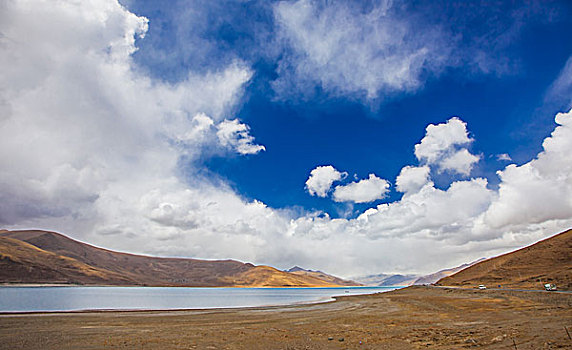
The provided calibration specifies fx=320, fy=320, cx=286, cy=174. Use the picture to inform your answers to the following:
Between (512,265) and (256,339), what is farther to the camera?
(512,265)

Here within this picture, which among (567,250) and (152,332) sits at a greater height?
(567,250)

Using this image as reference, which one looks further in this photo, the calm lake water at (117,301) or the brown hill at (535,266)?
the brown hill at (535,266)

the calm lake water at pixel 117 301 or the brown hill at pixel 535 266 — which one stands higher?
the brown hill at pixel 535 266

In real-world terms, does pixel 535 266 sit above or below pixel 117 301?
above

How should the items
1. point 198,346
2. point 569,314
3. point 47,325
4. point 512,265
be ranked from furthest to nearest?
point 512,265, point 47,325, point 569,314, point 198,346

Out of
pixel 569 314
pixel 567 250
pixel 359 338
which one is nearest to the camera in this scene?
pixel 359 338

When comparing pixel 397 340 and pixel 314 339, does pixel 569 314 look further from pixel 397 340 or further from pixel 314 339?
pixel 314 339

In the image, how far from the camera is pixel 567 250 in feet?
311

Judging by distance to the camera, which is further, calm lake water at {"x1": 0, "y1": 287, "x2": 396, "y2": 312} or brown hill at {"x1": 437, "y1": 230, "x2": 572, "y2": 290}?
brown hill at {"x1": 437, "y1": 230, "x2": 572, "y2": 290}

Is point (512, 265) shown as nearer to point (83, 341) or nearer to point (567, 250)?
point (567, 250)

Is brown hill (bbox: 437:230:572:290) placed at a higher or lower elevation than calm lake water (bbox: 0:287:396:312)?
higher

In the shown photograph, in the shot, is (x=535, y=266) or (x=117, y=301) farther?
(x=535, y=266)

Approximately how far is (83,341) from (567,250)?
122314mm

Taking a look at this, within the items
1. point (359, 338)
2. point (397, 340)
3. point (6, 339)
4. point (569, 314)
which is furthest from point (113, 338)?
point (569, 314)
